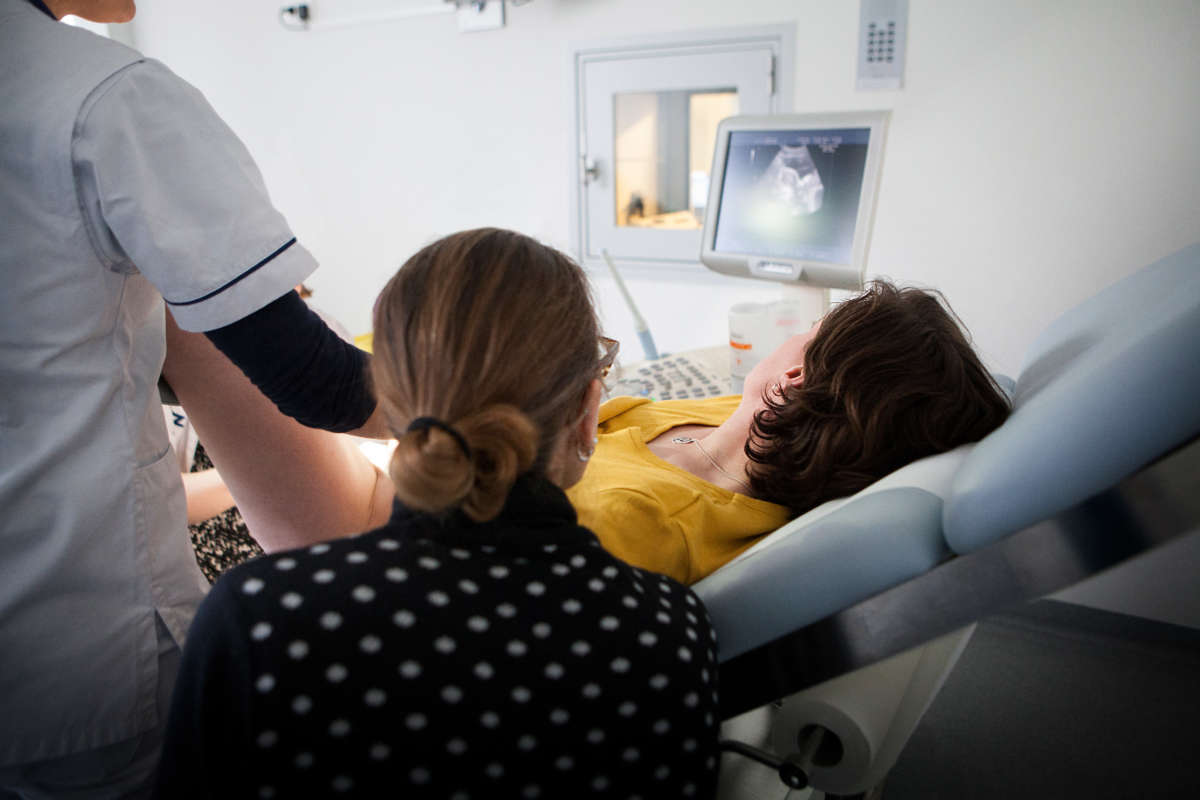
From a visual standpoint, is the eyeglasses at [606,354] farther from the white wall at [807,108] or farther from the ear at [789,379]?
the white wall at [807,108]

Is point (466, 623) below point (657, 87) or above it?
below

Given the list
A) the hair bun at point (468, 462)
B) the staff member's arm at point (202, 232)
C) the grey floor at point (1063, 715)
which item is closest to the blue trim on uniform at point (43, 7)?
the staff member's arm at point (202, 232)

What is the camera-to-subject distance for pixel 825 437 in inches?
43.7

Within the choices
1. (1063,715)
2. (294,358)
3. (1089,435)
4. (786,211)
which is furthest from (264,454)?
(1063,715)

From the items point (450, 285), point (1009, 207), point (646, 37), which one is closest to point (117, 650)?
point (450, 285)

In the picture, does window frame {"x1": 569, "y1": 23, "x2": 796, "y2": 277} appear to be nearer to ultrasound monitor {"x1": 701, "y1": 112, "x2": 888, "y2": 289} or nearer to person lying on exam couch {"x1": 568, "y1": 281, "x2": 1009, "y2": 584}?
ultrasound monitor {"x1": 701, "y1": 112, "x2": 888, "y2": 289}

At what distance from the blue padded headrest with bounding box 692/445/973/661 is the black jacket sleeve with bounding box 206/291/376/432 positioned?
1.52ft

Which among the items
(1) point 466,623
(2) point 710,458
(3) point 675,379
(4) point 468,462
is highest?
(4) point 468,462

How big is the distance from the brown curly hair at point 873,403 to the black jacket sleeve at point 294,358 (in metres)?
0.60

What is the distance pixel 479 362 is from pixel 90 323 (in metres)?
0.44

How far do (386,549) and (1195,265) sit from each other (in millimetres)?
1020

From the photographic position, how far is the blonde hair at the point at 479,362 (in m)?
0.63

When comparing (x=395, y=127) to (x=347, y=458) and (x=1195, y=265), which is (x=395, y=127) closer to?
(x=347, y=458)

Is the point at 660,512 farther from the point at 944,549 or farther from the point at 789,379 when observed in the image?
the point at 789,379
